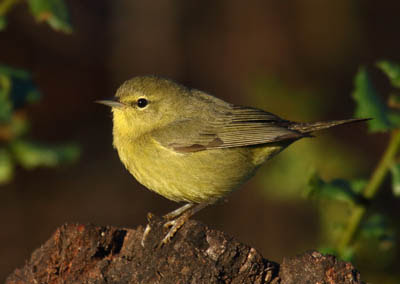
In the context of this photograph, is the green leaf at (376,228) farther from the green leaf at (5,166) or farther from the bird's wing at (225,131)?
the green leaf at (5,166)

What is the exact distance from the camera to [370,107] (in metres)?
5.12

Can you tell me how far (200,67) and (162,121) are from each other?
5766mm

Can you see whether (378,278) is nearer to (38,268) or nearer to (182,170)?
(182,170)

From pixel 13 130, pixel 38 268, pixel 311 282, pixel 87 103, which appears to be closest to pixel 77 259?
pixel 38 268

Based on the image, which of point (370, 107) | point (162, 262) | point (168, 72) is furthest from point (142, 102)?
point (168, 72)

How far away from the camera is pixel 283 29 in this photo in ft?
37.3

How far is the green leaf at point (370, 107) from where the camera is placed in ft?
16.2

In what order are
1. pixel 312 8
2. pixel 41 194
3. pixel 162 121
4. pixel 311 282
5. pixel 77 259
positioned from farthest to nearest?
pixel 312 8 < pixel 41 194 < pixel 162 121 < pixel 77 259 < pixel 311 282

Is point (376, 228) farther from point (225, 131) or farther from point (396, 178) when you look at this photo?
point (225, 131)

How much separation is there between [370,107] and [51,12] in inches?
99.2

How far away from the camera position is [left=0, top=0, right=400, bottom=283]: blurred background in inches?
388

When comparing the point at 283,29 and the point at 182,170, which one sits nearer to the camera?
the point at 182,170

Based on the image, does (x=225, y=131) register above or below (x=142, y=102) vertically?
below

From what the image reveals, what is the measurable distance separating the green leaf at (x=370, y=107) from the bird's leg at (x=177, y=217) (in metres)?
1.55
